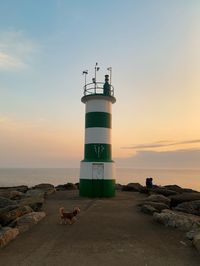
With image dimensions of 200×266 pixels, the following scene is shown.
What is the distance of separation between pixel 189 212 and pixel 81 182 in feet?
25.2

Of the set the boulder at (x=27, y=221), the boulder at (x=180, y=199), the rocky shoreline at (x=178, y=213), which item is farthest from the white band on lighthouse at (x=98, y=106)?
the boulder at (x=27, y=221)

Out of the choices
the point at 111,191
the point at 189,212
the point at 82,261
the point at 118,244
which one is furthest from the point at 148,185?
the point at 82,261

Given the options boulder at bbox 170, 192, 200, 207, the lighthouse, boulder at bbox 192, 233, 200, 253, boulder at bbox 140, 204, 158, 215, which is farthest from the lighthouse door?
boulder at bbox 192, 233, 200, 253

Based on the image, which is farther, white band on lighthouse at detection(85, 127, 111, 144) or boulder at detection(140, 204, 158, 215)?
white band on lighthouse at detection(85, 127, 111, 144)

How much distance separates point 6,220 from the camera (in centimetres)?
1193

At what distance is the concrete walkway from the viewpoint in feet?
26.8

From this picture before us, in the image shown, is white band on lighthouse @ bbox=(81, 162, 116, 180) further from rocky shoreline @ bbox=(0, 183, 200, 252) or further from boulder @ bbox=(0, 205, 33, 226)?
boulder @ bbox=(0, 205, 33, 226)

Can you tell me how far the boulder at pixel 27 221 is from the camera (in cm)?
1093

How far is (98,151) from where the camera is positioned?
64.7 ft

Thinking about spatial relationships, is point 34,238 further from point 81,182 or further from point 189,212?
point 81,182

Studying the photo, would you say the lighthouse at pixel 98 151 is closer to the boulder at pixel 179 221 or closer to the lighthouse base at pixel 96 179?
the lighthouse base at pixel 96 179

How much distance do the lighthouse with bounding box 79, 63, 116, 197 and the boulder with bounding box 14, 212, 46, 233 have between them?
719 centimetres

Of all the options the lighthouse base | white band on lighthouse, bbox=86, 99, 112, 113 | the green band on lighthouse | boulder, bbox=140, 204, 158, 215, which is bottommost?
boulder, bbox=140, 204, 158, 215

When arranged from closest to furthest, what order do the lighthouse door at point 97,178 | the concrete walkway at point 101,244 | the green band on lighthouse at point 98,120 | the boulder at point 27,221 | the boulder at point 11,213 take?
1. the concrete walkway at point 101,244
2. the boulder at point 27,221
3. the boulder at point 11,213
4. the lighthouse door at point 97,178
5. the green band on lighthouse at point 98,120
